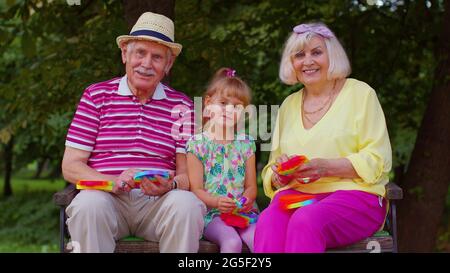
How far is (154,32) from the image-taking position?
3.76 m

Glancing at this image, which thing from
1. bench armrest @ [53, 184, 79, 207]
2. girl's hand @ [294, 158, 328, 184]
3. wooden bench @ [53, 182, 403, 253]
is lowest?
wooden bench @ [53, 182, 403, 253]

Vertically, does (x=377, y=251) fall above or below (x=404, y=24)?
below

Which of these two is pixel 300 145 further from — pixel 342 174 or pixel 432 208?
pixel 432 208

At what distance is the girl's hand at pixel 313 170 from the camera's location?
134 inches

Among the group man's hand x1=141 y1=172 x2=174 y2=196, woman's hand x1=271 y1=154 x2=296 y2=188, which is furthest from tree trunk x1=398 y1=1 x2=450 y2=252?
A: man's hand x1=141 y1=172 x2=174 y2=196

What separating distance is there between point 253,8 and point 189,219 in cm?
443

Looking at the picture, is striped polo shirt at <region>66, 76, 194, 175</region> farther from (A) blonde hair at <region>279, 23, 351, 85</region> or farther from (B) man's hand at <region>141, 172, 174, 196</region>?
(A) blonde hair at <region>279, 23, 351, 85</region>

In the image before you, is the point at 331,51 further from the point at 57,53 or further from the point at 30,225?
the point at 30,225

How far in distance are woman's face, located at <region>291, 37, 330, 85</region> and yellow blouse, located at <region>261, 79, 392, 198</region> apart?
14cm

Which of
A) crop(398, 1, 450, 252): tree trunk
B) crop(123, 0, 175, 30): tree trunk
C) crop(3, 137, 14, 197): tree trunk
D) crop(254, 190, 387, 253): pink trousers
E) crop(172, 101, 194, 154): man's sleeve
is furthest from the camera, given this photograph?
crop(3, 137, 14, 197): tree trunk

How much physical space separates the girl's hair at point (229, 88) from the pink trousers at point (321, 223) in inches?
23.8

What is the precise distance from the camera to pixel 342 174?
11.4 feet

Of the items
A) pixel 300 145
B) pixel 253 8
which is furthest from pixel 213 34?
pixel 300 145

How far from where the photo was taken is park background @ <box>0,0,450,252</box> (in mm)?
5660
